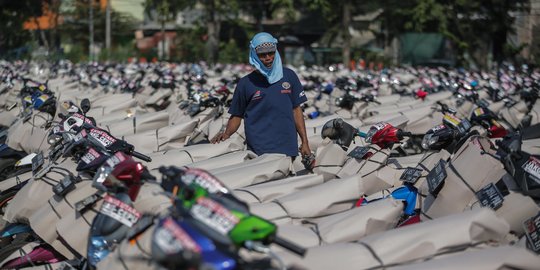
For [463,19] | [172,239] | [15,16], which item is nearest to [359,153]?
[172,239]

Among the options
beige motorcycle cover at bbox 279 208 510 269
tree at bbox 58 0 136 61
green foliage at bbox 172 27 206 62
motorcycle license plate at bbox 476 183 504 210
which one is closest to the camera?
beige motorcycle cover at bbox 279 208 510 269

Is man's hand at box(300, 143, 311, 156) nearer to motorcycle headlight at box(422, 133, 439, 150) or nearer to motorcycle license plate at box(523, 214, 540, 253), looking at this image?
motorcycle headlight at box(422, 133, 439, 150)

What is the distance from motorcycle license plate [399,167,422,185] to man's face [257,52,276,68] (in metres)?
1.33

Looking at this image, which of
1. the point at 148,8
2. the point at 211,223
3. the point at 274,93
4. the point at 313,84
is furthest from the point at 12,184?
the point at 148,8

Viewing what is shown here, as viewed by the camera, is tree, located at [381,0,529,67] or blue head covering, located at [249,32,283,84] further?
tree, located at [381,0,529,67]

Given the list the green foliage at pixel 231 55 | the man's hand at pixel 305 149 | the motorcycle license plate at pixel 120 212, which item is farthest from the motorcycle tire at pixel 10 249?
the green foliage at pixel 231 55

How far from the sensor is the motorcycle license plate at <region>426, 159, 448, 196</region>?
189 inches

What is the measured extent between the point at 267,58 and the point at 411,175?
140cm

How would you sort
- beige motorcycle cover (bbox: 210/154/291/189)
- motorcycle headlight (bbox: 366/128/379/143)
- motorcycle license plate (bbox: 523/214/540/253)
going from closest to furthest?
motorcycle license plate (bbox: 523/214/540/253)
beige motorcycle cover (bbox: 210/154/291/189)
motorcycle headlight (bbox: 366/128/379/143)

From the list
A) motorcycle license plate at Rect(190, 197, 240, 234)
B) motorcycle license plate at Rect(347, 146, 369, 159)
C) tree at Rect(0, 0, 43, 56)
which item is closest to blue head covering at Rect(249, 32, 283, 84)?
motorcycle license plate at Rect(347, 146, 369, 159)

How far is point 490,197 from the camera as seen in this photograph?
4.41 meters

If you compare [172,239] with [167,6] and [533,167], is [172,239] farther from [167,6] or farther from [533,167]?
[167,6]

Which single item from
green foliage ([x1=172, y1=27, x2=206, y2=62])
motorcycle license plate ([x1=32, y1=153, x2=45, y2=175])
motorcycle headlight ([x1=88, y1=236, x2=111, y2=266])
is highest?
motorcycle headlight ([x1=88, y1=236, x2=111, y2=266])

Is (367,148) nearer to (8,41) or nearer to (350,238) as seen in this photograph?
(350,238)
